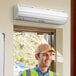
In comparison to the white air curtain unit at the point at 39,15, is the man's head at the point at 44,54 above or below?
below

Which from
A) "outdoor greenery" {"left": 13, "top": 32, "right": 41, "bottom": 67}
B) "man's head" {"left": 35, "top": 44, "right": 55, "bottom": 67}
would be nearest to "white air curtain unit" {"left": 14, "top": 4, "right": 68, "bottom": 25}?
"outdoor greenery" {"left": 13, "top": 32, "right": 41, "bottom": 67}

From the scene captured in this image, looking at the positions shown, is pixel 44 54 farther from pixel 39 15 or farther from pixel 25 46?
pixel 39 15

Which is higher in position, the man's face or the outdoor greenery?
the outdoor greenery

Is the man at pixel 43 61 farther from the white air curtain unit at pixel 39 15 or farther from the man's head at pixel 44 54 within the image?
the white air curtain unit at pixel 39 15

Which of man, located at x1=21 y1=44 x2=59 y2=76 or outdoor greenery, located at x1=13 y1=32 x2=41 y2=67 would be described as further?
man, located at x1=21 y1=44 x2=59 y2=76

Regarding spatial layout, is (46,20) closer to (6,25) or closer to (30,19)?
(30,19)

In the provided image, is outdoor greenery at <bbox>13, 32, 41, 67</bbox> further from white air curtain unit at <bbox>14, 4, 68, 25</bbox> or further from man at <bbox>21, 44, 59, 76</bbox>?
white air curtain unit at <bbox>14, 4, 68, 25</bbox>

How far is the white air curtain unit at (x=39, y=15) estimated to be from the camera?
2.66 metres

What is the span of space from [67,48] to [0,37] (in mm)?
1058

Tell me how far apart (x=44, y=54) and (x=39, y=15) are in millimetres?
523

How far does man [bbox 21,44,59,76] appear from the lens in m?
2.86

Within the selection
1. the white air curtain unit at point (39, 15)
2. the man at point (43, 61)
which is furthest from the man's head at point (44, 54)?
the white air curtain unit at point (39, 15)

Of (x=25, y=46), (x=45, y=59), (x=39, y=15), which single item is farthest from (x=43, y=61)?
(x=39, y=15)

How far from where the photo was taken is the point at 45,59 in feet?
9.60
